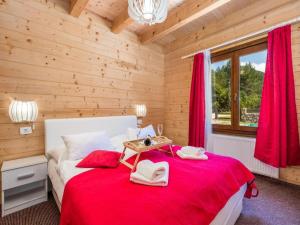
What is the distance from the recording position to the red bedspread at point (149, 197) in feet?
3.06

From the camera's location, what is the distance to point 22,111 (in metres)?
1.98

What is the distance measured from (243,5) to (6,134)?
3981 mm

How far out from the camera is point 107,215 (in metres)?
0.92

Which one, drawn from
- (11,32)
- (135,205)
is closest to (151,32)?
(11,32)

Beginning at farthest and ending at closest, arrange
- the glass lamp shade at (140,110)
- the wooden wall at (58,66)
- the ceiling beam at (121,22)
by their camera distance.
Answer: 1. the glass lamp shade at (140,110)
2. the ceiling beam at (121,22)
3. the wooden wall at (58,66)

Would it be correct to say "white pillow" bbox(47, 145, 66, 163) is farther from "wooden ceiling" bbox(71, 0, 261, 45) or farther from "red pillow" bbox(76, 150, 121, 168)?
"wooden ceiling" bbox(71, 0, 261, 45)

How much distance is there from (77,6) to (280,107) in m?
3.29

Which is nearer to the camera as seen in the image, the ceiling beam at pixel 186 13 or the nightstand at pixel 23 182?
the nightstand at pixel 23 182

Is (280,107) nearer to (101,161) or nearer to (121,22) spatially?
(101,161)

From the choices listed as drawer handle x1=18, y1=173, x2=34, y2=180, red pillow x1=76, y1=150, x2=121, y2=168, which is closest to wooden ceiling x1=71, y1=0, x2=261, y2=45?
red pillow x1=76, y1=150, x2=121, y2=168

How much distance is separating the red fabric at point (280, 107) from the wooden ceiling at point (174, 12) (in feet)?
2.98

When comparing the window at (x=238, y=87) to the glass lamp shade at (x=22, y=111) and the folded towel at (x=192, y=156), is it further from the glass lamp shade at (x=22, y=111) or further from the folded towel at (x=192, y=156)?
the glass lamp shade at (x=22, y=111)

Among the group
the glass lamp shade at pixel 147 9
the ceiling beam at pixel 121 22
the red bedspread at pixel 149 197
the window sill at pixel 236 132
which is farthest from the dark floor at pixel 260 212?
the ceiling beam at pixel 121 22

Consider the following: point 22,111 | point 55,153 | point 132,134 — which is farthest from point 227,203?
point 22,111
